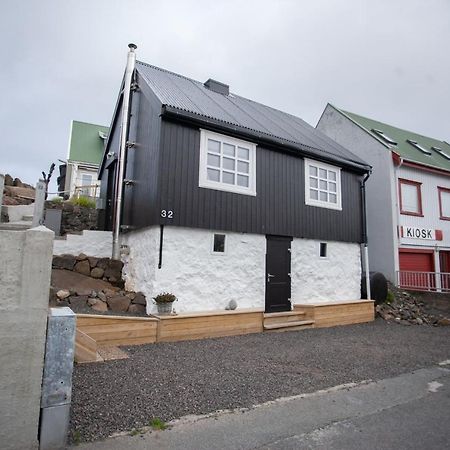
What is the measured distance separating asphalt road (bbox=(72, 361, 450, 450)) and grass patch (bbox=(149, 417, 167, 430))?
0.08 m

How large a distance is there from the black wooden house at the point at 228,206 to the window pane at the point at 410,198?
146 inches

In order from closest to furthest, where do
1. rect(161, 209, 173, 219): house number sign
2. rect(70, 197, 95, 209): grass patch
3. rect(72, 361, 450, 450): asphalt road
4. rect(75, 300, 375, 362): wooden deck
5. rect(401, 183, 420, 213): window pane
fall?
rect(72, 361, 450, 450): asphalt road < rect(75, 300, 375, 362): wooden deck < rect(161, 209, 173, 219): house number sign < rect(70, 197, 95, 209): grass patch < rect(401, 183, 420, 213): window pane

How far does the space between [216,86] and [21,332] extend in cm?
A: 1244

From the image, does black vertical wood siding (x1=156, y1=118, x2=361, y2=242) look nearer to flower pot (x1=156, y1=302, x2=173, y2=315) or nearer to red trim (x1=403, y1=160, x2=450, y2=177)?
flower pot (x1=156, y1=302, x2=173, y2=315)

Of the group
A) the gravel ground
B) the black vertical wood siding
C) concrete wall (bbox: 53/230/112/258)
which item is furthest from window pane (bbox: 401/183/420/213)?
concrete wall (bbox: 53/230/112/258)

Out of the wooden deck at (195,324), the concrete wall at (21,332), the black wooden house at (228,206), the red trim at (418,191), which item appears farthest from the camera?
the red trim at (418,191)

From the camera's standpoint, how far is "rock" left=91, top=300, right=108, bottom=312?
7.28 metres

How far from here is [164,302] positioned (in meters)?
7.29

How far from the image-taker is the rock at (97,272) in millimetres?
9039

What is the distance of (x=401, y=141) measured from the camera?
57.7ft

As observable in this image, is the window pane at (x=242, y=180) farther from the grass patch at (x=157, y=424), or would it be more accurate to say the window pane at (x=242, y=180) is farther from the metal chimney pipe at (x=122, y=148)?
the grass patch at (x=157, y=424)

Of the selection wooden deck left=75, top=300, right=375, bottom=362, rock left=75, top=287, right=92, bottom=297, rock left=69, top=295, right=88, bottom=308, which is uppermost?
rock left=75, top=287, right=92, bottom=297

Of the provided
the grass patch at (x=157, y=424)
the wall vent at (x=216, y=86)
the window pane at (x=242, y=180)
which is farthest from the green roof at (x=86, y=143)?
the grass patch at (x=157, y=424)

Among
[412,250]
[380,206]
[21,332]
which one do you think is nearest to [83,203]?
[21,332]
